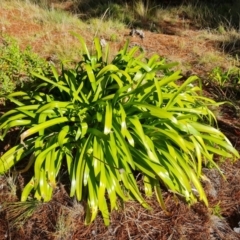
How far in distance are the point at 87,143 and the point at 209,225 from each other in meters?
1.06

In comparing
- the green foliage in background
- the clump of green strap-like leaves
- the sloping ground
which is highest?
the clump of green strap-like leaves

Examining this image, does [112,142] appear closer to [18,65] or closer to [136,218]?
[136,218]

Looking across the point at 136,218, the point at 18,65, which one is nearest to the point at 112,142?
the point at 136,218

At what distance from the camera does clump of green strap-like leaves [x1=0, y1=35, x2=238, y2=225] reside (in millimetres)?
2551

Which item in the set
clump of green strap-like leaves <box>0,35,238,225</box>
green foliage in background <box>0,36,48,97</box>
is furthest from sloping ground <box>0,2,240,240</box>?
green foliage in background <box>0,36,48,97</box>

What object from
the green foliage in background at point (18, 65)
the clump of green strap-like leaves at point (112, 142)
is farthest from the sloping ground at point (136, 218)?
the green foliage in background at point (18, 65)

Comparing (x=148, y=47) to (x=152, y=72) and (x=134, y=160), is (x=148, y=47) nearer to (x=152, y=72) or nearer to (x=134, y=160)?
(x=152, y=72)

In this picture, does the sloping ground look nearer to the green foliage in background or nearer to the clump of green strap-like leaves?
the clump of green strap-like leaves

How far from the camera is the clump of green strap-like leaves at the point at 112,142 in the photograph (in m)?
2.55

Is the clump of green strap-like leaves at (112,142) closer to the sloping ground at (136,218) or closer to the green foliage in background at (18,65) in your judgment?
the sloping ground at (136,218)

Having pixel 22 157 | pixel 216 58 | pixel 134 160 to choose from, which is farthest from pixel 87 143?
pixel 216 58

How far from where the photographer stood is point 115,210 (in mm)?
2639

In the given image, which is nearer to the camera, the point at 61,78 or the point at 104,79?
the point at 104,79

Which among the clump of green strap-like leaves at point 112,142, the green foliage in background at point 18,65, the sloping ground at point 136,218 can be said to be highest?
the clump of green strap-like leaves at point 112,142
